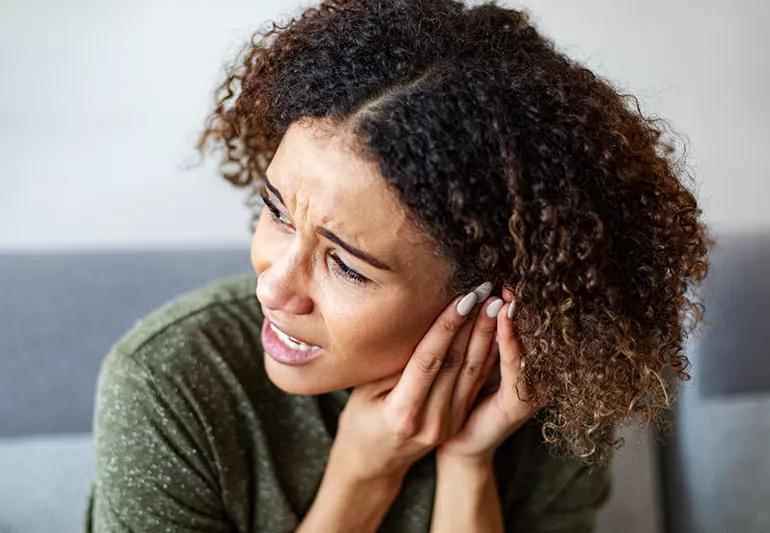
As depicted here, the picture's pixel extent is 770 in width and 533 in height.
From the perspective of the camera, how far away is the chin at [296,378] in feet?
3.34

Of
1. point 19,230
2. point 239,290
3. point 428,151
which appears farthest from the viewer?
point 19,230

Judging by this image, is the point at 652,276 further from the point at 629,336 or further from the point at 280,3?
the point at 280,3

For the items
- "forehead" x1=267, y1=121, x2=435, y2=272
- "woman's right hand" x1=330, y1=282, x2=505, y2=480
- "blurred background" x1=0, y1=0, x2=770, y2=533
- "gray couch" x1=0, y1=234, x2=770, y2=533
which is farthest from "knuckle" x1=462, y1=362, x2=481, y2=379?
"blurred background" x1=0, y1=0, x2=770, y2=533

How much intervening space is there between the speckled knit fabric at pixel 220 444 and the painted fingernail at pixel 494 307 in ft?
1.01

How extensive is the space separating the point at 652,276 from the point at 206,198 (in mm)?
891

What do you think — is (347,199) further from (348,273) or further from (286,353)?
(286,353)

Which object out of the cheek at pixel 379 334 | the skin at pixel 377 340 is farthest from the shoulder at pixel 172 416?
the cheek at pixel 379 334

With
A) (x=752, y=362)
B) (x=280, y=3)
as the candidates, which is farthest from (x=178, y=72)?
(x=752, y=362)

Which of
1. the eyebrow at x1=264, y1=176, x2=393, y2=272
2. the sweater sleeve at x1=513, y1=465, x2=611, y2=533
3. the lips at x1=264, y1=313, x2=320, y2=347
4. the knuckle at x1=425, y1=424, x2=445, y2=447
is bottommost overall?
the sweater sleeve at x1=513, y1=465, x2=611, y2=533

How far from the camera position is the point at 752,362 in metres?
1.57

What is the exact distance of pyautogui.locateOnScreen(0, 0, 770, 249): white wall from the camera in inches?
59.0

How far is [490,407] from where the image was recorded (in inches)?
44.3

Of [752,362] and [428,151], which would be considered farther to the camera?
→ [752,362]

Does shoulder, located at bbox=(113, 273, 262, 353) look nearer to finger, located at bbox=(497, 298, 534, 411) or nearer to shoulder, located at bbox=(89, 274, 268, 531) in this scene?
shoulder, located at bbox=(89, 274, 268, 531)
